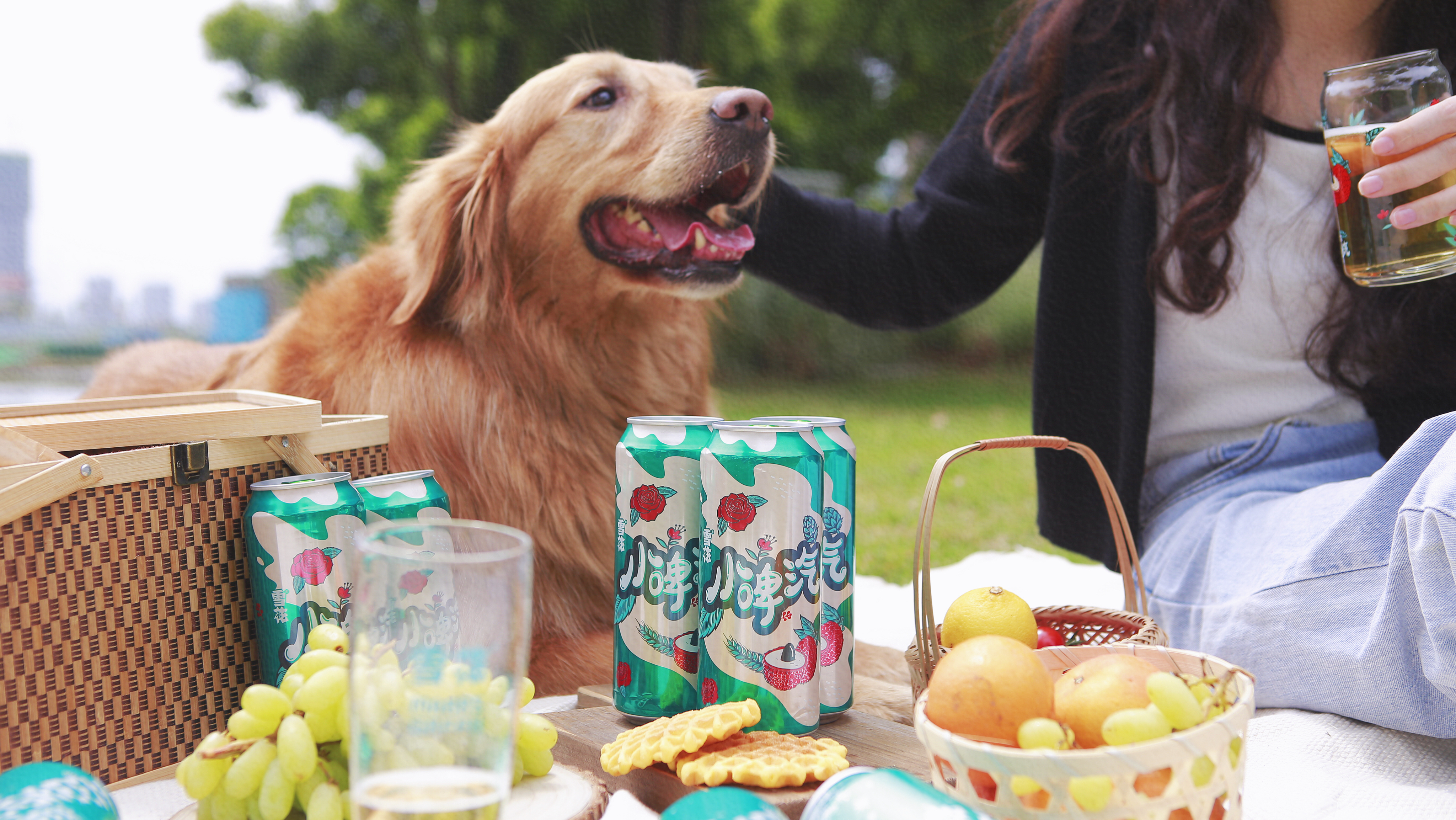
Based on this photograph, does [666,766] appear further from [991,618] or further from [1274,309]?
[1274,309]

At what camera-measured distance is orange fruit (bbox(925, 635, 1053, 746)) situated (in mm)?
760

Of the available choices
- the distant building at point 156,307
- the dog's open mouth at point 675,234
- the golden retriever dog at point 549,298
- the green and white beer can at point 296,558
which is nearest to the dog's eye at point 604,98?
the golden retriever dog at point 549,298

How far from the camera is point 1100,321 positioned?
159 centimetres

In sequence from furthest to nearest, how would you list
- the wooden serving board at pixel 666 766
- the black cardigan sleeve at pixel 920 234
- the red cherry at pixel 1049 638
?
the black cardigan sleeve at pixel 920 234
the red cherry at pixel 1049 638
the wooden serving board at pixel 666 766

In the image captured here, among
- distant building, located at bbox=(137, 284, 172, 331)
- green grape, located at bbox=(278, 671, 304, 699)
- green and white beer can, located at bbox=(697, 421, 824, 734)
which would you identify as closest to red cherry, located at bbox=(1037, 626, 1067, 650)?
green and white beer can, located at bbox=(697, 421, 824, 734)

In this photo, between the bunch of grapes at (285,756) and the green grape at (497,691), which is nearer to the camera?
the green grape at (497,691)

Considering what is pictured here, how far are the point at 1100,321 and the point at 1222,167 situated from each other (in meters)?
0.28

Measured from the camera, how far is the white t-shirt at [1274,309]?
1.47 m

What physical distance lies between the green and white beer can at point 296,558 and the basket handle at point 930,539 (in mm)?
587

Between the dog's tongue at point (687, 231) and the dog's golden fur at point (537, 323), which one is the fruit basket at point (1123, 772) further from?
the dog's tongue at point (687, 231)

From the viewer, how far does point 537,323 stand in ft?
4.86

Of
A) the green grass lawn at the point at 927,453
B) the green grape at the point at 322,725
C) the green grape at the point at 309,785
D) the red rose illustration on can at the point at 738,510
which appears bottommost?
the green grass lawn at the point at 927,453

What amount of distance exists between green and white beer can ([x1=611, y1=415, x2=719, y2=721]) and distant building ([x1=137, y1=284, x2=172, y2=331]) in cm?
424

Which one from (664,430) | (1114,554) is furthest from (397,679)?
(1114,554)
